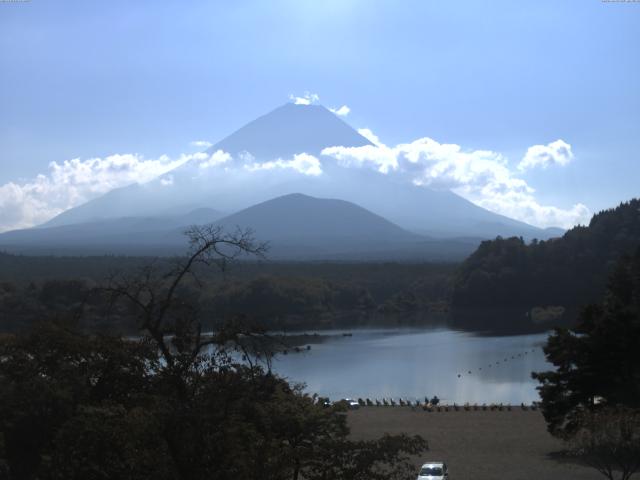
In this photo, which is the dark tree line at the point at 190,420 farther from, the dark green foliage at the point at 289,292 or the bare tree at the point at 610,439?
the dark green foliage at the point at 289,292

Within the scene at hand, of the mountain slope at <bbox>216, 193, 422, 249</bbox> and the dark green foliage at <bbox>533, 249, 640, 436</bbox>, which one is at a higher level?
the mountain slope at <bbox>216, 193, 422, 249</bbox>

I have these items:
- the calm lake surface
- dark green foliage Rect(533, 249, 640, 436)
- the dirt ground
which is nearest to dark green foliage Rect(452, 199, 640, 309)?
the calm lake surface

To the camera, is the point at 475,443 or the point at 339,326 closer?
the point at 475,443

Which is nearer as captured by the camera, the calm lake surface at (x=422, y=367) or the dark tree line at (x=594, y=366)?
the dark tree line at (x=594, y=366)

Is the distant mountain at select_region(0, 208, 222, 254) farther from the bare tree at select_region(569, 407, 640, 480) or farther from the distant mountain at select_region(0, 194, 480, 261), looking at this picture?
the bare tree at select_region(569, 407, 640, 480)

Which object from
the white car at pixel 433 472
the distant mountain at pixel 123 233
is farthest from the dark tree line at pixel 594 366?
the distant mountain at pixel 123 233

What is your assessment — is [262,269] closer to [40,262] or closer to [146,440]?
[40,262]

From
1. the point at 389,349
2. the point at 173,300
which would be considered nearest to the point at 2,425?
the point at 173,300
